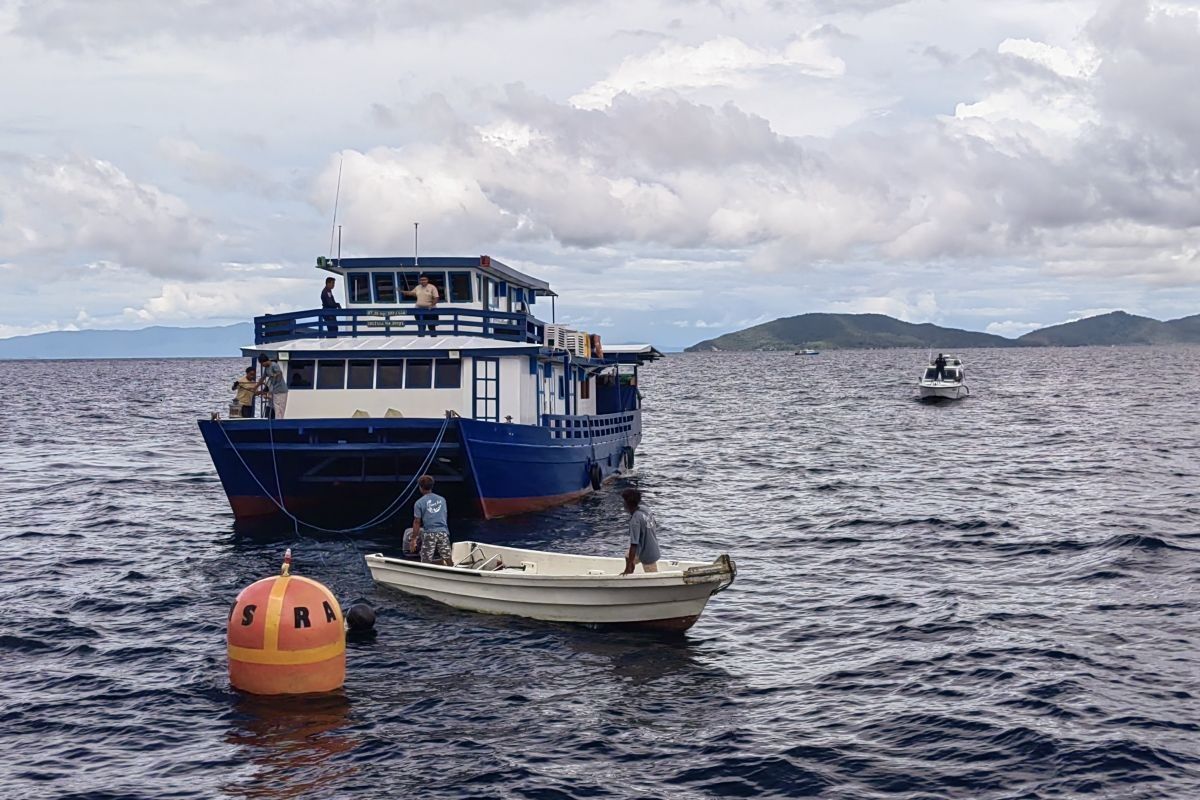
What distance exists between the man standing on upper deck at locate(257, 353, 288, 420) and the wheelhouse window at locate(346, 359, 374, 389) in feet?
4.86

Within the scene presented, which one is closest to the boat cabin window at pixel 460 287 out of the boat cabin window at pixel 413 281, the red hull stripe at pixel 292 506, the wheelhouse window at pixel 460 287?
the wheelhouse window at pixel 460 287

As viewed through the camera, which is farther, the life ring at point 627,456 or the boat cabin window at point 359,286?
the life ring at point 627,456

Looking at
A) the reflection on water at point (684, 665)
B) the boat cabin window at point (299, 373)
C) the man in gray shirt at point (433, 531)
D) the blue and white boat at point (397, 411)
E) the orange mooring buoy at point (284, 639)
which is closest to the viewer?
the reflection on water at point (684, 665)

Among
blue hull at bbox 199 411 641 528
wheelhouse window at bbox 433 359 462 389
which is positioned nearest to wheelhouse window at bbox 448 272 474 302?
wheelhouse window at bbox 433 359 462 389

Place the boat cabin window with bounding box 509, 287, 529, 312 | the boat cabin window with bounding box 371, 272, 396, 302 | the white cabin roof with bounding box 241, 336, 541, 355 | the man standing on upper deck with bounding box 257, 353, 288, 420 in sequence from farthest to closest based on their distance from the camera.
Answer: the boat cabin window with bounding box 509, 287, 529, 312 < the boat cabin window with bounding box 371, 272, 396, 302 < the man standing on upper deck with bounding box 257, 353, 288, 420 < the white cabin roof with bounding box 241, 336, 541, 355

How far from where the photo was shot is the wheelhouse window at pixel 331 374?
25859 millimetres

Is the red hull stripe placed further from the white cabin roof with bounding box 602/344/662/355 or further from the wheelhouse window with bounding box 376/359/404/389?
the white cabin roof with bounding box 602/344/662/355

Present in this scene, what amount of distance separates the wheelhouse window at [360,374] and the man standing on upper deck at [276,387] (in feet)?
4.86

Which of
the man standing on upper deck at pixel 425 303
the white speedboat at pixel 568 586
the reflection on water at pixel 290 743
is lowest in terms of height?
the reflection on water at pixel 290 743

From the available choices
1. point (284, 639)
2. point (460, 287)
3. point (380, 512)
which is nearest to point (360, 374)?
point (380, 512)

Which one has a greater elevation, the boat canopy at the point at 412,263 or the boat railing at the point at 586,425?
the boat canopy at the point at 412,263

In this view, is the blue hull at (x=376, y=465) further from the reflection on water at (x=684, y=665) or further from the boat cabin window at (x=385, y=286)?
the boat cabin window at (x=385, y=286)

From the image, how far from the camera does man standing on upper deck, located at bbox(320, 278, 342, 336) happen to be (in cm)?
2642

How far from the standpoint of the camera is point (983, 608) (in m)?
18.5
